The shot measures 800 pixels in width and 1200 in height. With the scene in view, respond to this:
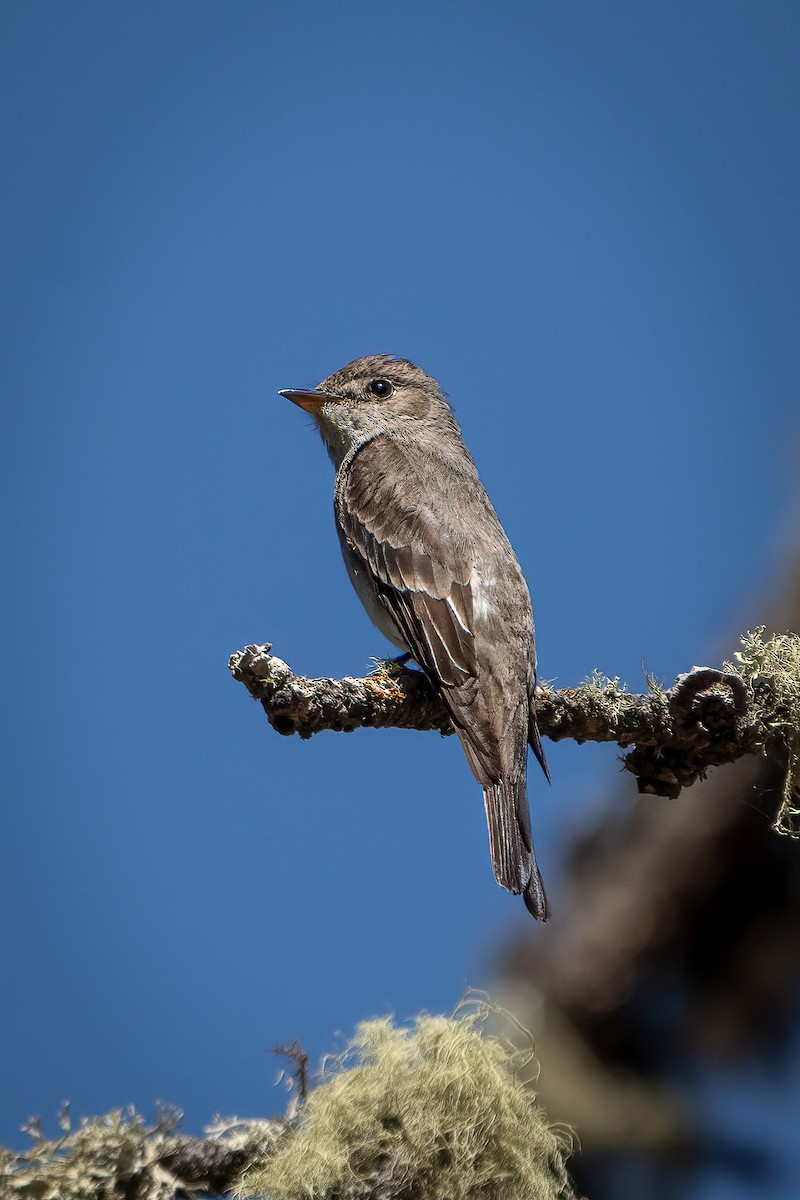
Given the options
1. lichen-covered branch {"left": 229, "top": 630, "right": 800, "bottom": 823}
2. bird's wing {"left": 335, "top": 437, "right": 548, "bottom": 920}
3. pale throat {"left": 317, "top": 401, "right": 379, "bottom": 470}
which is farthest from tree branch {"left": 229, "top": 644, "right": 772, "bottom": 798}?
pale throat {"left": 317, "top": 401, "right": 379, "bottom": 470}

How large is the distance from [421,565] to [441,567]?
9cm

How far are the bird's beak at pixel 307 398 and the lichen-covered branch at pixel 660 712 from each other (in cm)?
255

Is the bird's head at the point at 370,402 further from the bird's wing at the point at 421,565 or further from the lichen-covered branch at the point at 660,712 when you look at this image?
the lichen-covered branch at the point at 660,712

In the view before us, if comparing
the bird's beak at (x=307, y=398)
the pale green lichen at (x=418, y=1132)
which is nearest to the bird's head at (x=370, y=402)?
the bird's beak at (x=307, y=398)

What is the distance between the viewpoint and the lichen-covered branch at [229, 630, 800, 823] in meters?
3.71

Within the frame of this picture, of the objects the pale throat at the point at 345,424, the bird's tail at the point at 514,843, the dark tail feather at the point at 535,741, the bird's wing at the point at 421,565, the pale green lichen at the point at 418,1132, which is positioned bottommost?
the pale green lichen at the point at 418,1132

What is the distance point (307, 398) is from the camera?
6.41 meters

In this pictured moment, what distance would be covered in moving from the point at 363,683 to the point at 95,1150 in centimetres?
169

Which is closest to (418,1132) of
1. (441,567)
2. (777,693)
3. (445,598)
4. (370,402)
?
(777,693)

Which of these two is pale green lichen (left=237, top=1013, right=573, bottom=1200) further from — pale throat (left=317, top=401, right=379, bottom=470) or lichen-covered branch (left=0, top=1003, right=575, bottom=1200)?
pale throat (left=317, top=401, right=379, bottom=470)

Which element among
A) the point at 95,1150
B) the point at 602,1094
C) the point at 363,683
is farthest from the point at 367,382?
the point at 95,1150

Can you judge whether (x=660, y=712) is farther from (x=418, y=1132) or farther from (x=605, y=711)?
(x=418, y=1132)

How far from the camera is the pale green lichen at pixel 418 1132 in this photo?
266cm

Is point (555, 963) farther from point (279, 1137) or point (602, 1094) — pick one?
point (279, 1137)
